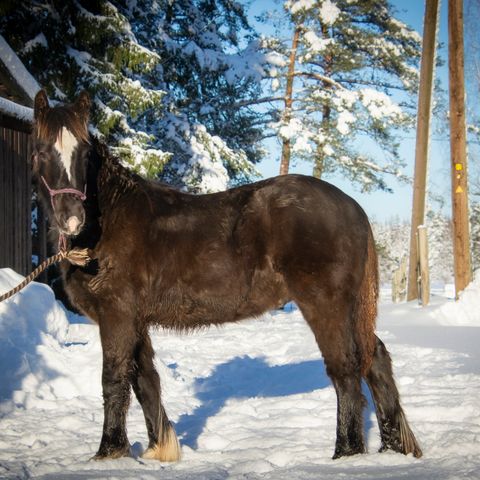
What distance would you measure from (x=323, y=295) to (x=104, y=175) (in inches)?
73.6

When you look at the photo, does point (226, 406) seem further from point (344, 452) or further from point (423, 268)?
point (423, 268)

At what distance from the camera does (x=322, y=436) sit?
397cm

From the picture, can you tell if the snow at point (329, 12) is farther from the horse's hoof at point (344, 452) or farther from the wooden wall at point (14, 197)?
the horse's hoof at point (344, 452)

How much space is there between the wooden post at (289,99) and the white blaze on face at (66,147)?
14170mm

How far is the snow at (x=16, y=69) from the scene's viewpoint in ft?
Answer: 28.8

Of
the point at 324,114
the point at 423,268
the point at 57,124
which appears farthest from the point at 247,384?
the point at 324,114

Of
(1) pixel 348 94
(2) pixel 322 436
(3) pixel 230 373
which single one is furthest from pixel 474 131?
(2) pixel 322 436

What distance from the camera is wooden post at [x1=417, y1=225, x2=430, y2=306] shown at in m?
12.4

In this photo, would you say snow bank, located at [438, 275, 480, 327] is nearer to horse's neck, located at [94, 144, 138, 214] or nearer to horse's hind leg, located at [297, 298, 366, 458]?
horse's hind leg, located at [297, 298, 366, 458]

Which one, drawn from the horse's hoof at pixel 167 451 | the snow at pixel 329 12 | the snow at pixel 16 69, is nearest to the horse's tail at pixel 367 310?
the horse's hoof at pixel 167 451

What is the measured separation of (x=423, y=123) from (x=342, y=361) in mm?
11197

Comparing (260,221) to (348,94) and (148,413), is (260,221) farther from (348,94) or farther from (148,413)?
(348,94)

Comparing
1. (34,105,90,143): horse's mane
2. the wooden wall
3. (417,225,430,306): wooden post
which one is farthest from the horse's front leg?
(417,225,430,306): wooden post

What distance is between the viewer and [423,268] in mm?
12562
